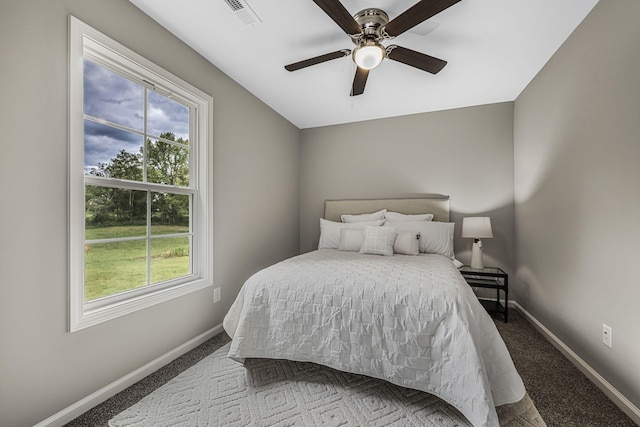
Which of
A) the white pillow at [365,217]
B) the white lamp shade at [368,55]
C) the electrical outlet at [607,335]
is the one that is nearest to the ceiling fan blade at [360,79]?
the white lamp shade at [368,55]

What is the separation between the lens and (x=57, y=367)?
4.59 feet

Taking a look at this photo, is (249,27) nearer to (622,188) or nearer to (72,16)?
(72,16)

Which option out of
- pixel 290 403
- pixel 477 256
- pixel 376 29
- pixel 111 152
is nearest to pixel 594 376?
pixel 477 256

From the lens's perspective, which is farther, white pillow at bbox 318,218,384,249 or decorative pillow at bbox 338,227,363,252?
white pillow at bbox 318,218,384,249

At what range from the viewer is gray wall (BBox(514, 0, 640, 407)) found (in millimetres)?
1467

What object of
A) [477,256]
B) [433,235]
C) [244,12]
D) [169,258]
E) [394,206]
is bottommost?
[477,256]

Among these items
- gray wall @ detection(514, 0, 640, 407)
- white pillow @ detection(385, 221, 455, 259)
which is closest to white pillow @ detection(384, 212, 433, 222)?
white pillow @ detection(385, 221, 455, 259)

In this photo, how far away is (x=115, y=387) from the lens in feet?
5.39

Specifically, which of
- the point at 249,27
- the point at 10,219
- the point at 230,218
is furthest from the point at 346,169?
the point at 10,219

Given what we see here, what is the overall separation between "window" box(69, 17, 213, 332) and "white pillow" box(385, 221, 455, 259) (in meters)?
2.13

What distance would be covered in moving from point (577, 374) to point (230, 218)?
117 inches

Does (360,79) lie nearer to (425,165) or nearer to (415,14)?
(415,14)

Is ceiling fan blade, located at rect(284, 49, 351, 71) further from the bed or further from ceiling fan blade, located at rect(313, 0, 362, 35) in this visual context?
the bed

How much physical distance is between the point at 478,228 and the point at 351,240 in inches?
54.5
